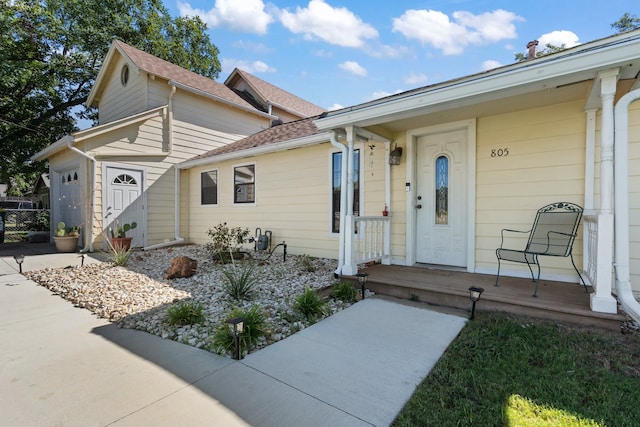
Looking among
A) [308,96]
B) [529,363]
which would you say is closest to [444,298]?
[529,363]

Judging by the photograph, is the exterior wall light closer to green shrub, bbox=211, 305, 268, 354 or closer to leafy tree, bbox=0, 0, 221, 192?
green shrub, bbox=211, 305, 268, 354

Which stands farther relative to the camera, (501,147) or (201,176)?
(201,176)

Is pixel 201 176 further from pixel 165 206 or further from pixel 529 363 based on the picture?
pixel 529 363

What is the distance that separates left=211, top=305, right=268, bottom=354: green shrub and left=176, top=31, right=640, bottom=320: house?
1914mm

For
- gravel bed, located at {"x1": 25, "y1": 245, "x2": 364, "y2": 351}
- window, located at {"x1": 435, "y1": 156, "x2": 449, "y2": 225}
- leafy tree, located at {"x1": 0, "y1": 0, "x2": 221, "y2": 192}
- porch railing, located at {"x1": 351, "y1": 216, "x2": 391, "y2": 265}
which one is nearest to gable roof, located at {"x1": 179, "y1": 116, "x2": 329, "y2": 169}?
porch railing, located at {"x1": 351, "y1": 216, "x2": 391, "y2": 265}

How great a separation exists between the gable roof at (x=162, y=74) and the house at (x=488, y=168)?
4818 millimetres

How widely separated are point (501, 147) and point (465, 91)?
1.33m

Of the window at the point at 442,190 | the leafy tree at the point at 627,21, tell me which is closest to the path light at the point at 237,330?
the window at the point at 442,190

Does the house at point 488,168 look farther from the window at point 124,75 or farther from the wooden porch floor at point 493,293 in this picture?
the window at point 124,75

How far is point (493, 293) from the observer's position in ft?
10.9

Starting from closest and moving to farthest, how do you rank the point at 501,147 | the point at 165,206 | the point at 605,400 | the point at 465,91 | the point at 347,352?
the point at 605,400, the point at 347,352, the point at 465,91, the point at 501,147, the point at 165,206

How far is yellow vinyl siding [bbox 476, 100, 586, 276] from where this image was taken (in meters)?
3.79

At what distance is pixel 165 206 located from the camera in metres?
8.79

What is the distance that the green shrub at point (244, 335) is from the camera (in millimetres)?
2535
